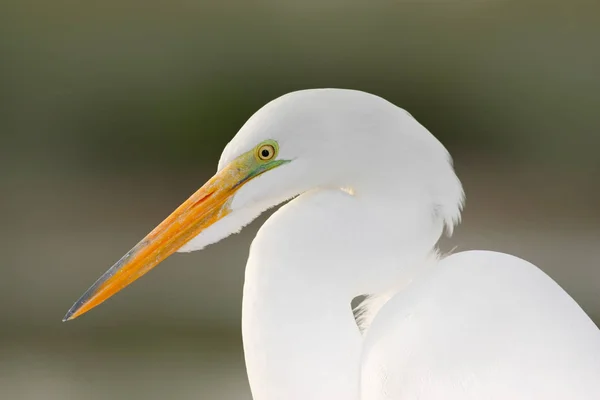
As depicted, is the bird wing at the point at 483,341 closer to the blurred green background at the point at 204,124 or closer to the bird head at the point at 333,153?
the bird head at the point at 333,153

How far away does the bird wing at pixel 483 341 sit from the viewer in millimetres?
723

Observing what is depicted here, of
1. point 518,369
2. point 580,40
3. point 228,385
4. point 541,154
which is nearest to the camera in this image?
point 518,369

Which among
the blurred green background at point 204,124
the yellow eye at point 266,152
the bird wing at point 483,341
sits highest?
the blurred green background at point 204,124

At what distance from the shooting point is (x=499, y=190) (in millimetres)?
3564

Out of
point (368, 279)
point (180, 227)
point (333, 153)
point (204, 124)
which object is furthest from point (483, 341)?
point (204, 124)

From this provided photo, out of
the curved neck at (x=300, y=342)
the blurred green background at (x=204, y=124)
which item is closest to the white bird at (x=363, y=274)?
the curved neck at (x=300, y=342)

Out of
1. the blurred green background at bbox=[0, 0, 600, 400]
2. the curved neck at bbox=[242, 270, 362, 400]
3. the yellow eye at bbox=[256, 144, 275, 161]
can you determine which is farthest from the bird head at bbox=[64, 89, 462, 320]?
the blurred green background at bbox=[0, 0, 600, 400]

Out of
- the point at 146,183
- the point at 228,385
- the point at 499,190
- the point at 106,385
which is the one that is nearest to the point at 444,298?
the point at 228,385

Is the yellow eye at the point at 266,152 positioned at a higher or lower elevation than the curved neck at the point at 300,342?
higher

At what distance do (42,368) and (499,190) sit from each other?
2.21 m

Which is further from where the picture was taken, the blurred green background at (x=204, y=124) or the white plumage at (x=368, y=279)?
the blurred green background at (x=204, y=124)

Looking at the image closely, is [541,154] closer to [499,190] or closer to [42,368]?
[499,190]

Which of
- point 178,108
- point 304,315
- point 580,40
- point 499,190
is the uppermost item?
point 178,108

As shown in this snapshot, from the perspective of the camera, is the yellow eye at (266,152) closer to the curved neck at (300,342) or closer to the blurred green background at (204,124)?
the curved neck at (300,342)
